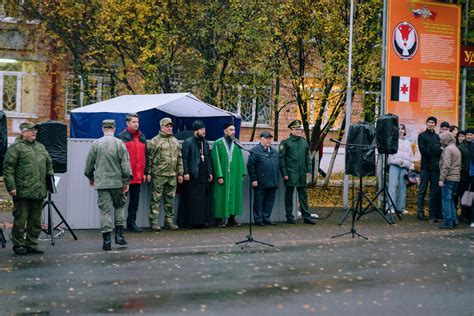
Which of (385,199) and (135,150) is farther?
(385,199)

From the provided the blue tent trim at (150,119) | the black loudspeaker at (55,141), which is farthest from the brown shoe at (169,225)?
the blue tent trim at (150,119)

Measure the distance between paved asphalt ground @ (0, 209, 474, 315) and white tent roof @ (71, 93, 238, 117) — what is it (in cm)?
423

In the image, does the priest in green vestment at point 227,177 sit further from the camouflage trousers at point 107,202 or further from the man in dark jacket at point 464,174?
the man in dark jacket at point 464,174

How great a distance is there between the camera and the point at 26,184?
579 inches

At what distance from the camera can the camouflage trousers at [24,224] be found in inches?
581

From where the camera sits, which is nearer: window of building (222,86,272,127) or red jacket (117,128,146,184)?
red jacket (117,128,146,184)

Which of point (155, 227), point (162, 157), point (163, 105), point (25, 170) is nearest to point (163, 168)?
point (162, 157)

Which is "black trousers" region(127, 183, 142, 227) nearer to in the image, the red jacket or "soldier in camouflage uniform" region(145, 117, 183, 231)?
the red jacket

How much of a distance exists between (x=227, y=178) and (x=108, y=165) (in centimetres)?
443

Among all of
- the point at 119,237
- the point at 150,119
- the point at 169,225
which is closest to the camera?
the point at 119,237

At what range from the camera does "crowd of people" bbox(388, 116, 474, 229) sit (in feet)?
62.8

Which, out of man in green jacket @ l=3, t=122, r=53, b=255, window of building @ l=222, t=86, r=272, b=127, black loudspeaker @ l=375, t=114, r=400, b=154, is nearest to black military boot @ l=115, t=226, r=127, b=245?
man in green jacket @ l=3, t=122, r=53, b=255

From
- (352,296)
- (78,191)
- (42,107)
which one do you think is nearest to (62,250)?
(78,191)

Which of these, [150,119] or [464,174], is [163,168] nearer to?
[150,119]
